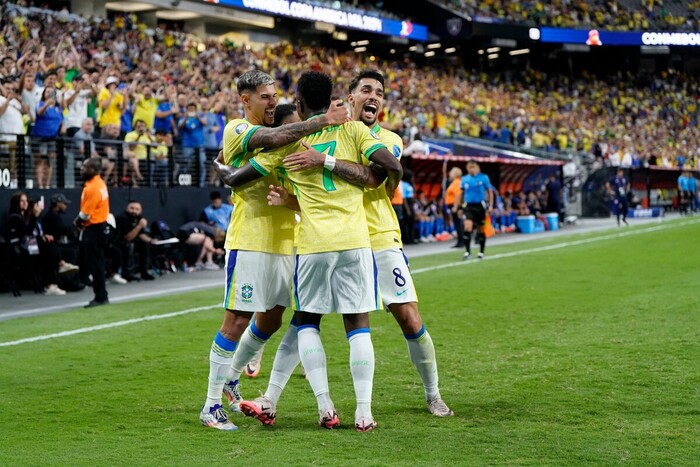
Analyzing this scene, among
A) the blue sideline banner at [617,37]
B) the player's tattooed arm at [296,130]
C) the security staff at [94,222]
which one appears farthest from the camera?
the blue sideline banner at [617,37]

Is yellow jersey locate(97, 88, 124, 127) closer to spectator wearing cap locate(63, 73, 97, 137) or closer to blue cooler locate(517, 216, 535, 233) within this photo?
spectator wearing cap locate(63, 73, 97, 137)

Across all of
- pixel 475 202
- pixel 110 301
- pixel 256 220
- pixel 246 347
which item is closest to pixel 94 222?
pixel 110 301

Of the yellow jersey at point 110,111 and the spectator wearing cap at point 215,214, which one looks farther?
the spectator wearing cap at point 215,214

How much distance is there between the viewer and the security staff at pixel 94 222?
13.9m

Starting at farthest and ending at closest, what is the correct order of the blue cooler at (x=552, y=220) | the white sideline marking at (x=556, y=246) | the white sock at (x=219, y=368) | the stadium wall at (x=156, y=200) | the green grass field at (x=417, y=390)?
the blue cooler at (x=552, y=220) → the white sideline marking at (x=556, y=246) → the stadium wall at (x=156, y=200) → the white sock at (x=219, y=368) → the green grass field at (x=417, y=390)

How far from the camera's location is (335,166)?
6.18m

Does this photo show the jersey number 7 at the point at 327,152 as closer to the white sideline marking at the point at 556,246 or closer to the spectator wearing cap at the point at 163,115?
the white sideline marking at the point at 556,246

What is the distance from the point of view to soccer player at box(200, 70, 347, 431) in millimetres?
6445

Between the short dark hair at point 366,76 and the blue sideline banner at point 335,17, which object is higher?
the blue sideline banner at point 335,17

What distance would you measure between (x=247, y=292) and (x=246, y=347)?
56 cm

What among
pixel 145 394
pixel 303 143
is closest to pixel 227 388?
pixel 145 394

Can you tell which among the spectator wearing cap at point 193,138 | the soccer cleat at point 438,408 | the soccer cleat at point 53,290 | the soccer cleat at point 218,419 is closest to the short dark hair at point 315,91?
the soccer cleat at point 218,419

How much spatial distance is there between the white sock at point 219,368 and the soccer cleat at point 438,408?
4.44 ft

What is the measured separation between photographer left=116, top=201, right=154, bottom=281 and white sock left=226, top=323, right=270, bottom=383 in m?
11.2
